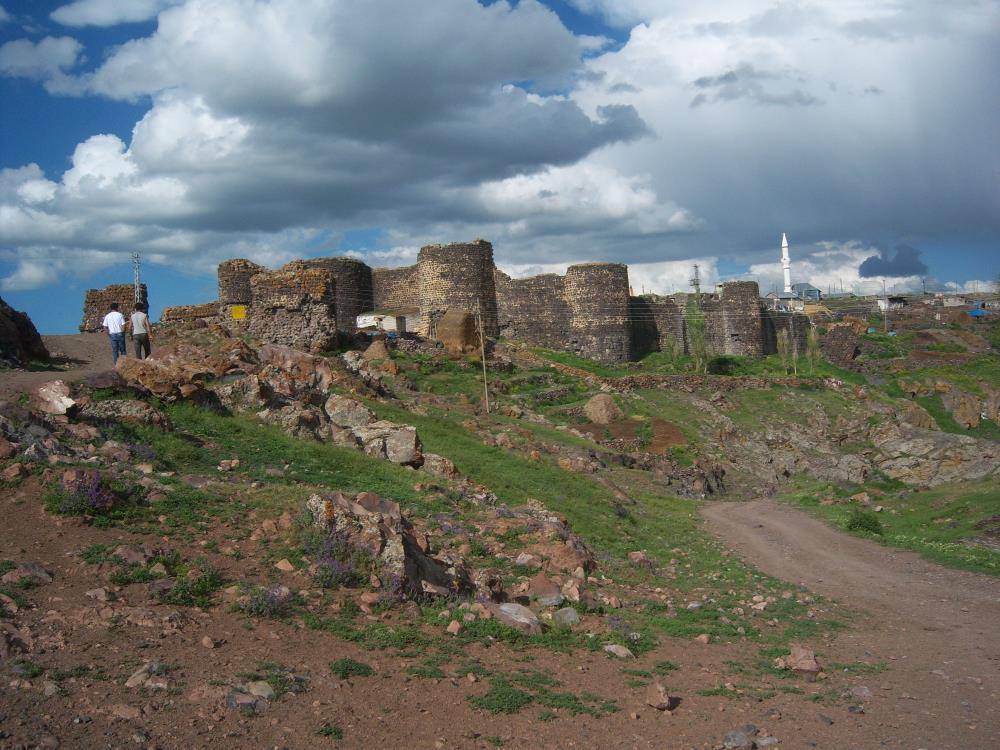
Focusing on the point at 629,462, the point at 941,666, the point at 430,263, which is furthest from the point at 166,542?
the point at 430,263

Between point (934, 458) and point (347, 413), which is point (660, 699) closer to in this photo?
point (347, 413)

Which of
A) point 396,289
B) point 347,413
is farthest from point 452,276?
point 347,413

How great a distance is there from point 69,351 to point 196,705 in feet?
61.4

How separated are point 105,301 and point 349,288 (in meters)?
13.9

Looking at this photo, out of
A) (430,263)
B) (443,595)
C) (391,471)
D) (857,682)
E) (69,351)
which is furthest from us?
(430,263)

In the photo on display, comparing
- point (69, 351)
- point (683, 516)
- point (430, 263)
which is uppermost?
point (430, 263)

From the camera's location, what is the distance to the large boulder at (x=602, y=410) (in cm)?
2962

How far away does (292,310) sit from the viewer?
2477 cm

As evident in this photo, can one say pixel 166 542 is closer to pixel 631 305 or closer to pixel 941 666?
pixel 941 666

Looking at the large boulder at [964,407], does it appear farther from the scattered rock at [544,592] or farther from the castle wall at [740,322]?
the scattered rock at [544,592]

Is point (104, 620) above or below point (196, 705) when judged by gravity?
above

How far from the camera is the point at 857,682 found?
7336 millimetres

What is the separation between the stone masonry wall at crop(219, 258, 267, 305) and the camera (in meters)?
29.2

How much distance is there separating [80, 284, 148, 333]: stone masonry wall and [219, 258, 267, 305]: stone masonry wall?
2.84 meters
